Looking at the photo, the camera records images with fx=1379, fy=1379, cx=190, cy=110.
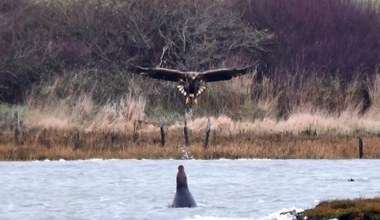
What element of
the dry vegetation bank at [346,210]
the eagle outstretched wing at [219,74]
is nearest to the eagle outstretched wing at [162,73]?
the eagle outstretched wing at [219,74]

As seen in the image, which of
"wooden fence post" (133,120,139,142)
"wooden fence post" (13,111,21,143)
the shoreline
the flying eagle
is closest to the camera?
the shoreline

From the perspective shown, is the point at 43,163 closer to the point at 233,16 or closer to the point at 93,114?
the point at 93,114

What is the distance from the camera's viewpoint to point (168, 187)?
2147cm

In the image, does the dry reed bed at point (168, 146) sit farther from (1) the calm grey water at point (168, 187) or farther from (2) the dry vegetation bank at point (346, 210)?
(2) the dry vegetation bank at point (346, 210)

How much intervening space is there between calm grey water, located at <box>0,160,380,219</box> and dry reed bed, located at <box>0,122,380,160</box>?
1.32 ft

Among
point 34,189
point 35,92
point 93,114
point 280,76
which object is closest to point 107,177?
point 34,189

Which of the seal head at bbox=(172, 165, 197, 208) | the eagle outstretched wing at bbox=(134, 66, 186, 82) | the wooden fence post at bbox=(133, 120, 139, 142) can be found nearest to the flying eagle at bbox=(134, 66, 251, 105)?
the eagle outstretched wing at bbox=(134, 66, 186, 82)

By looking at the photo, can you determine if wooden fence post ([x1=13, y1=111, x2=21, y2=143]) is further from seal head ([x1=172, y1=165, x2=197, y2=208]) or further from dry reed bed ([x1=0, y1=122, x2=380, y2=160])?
seal head ([x1=172, y1=165, x2=197, y2=208])

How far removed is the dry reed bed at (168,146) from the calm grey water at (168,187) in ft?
1.32

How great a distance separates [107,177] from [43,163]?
2.70 m

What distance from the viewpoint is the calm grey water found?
1811 cm

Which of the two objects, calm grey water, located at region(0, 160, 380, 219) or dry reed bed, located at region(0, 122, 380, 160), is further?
dry reed bed, located at region(0, 122, 380, 160)

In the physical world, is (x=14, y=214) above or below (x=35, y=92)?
below

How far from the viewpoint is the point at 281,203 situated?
18.9 meters
